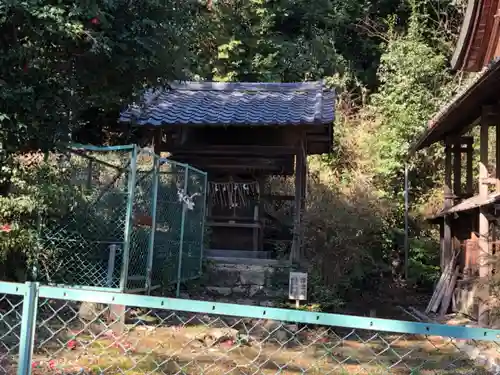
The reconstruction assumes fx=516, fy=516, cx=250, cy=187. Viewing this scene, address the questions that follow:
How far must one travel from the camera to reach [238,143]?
1009cm

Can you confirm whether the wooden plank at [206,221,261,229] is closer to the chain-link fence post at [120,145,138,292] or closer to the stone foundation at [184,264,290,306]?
the stone foundation at [184,264,290,306]

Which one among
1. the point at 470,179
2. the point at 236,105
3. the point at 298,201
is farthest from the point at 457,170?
the point at 236,105

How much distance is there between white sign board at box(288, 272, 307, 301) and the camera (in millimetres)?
7543

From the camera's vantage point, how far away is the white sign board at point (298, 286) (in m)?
7.54

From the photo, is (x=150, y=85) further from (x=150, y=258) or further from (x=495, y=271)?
→ (x=495, y=271)

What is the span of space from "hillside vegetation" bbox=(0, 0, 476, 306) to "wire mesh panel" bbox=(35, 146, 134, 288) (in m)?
0.34

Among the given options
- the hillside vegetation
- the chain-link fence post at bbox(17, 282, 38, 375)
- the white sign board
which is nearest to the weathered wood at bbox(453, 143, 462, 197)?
the hillside vegetation

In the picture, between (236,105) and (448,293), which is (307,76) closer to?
(236,105)

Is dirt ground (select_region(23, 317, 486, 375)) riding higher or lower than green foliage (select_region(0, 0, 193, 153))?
lower

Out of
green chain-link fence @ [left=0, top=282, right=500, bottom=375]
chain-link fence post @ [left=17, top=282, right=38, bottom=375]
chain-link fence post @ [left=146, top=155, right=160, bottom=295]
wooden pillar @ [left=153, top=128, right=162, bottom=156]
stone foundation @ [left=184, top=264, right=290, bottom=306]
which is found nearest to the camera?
chain-link fence post @ [left=17, top=282, right=38, bottom=375]

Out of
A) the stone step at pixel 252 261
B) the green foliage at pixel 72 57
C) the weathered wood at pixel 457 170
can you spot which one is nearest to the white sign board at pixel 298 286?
the stone step at pixel 252 261

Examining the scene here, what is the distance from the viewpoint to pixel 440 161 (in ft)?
50.1

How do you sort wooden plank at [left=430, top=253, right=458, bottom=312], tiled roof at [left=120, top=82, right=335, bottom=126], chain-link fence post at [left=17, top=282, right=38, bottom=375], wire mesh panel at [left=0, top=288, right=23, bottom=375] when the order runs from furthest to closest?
1. tiled roof at [left=120, top=82, right=335, bottom=126]
2. wooden plank at [left=430, top=253, right=458, bottom=312]
3. wire mesh panel at [left=0, top=288, right=23, bottom=375]
4. chain-link fence post at [left=17, top=282, right=38, bottom=375]

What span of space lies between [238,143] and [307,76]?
9.33 meters
